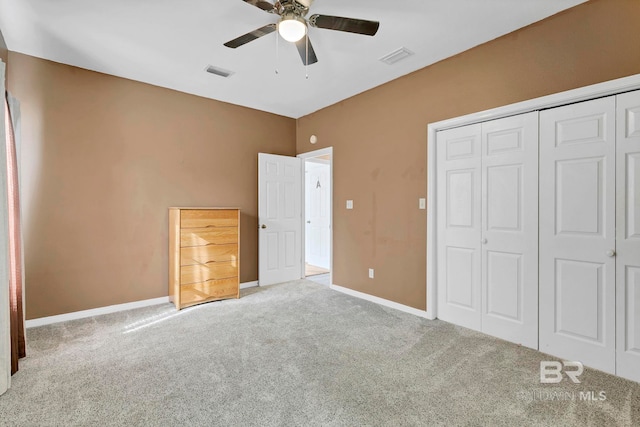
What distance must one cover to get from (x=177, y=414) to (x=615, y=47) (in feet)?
12.6

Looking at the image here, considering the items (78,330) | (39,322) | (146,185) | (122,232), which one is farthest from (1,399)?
(146,185)

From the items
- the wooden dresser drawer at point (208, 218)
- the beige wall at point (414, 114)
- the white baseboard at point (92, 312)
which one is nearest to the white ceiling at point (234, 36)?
the beige wall at point (414, 114)

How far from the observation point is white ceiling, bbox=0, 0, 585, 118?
7.71ft

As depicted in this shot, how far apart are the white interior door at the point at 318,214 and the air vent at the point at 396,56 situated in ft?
10.2

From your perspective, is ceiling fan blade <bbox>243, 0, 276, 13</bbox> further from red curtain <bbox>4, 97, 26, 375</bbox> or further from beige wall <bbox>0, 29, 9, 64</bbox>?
beige wall <bbox>0, 29, 9, 64</bbox>

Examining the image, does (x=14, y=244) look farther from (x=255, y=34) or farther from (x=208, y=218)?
(x=255, y=34)

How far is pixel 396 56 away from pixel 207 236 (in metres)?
3.00

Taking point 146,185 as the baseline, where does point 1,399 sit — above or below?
below

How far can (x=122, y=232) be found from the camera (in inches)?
142

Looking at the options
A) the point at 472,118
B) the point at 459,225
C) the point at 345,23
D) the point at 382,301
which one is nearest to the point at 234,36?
the point at 345,23

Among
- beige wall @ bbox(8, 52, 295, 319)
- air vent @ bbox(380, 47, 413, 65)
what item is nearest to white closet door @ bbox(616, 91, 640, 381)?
air vent @ bbox(380, 47, 413, 65)

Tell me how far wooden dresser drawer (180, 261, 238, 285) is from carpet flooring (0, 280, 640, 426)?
56cm

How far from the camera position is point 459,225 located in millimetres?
3107

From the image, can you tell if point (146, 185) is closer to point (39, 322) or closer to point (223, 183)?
point (223, 183)
